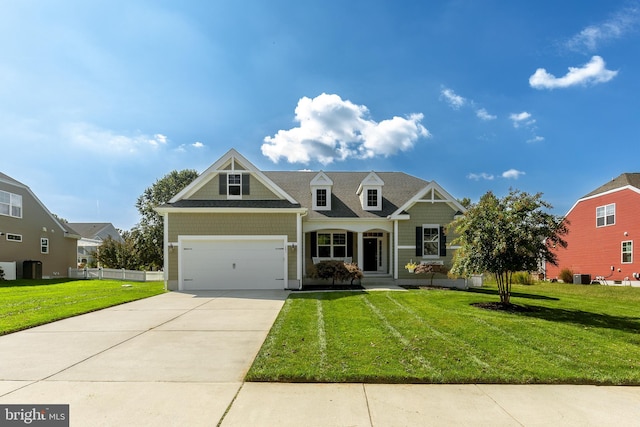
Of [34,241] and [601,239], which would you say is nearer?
[601,239]

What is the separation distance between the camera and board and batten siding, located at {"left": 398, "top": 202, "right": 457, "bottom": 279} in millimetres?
17016

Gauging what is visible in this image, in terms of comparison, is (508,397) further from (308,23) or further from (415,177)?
(415,177)

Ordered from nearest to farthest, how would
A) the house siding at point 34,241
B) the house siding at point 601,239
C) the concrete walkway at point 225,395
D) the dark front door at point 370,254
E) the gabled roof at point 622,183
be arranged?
the concrete walkway at point 225,395, the dark front door at point 370,254, the house siding at point 601,239, the gabled roof at point 622,183, the house siding at point 34,241

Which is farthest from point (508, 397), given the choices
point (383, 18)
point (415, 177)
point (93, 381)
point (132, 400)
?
point (415, 177)

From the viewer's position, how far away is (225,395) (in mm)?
4305

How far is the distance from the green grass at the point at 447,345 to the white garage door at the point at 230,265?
4702mm

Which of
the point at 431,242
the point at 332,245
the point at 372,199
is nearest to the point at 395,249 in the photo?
the point at 431,242

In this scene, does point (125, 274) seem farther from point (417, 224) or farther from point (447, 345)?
point (447, 345)

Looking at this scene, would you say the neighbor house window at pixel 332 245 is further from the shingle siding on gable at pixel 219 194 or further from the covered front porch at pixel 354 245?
the shingle siding on gable at pixel 219 194

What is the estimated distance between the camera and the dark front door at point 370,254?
766 inches

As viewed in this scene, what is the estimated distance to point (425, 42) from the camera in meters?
13.8

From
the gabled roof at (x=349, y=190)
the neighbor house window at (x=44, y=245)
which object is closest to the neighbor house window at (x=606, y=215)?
the gabled roof at (x=349, y=190)

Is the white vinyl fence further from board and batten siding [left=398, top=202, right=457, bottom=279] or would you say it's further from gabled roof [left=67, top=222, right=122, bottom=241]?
gabled roof [left=67, top=222, right=122, bottom=241]

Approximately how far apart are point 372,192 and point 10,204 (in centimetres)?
2325
